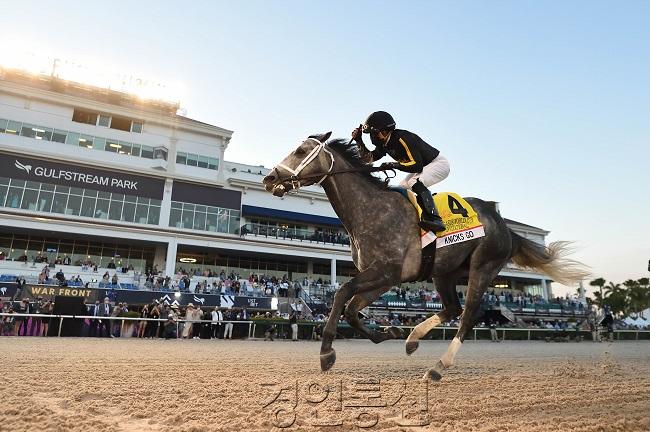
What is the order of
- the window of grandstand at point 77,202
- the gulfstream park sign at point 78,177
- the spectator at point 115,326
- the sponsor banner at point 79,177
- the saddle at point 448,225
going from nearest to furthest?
the saddle at point 448,225 → the spectator at point 115,326 → the window of grandstand at point 77,202 → the sponsor banner at point 79,177 → the gulfstream park sign at point 78,177

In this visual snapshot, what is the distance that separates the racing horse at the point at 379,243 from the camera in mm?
4336

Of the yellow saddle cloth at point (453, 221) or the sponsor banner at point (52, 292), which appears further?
the sponsor banner at point (52, 292)

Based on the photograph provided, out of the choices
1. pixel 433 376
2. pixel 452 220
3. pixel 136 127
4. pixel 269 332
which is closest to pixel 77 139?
pixel 136 127

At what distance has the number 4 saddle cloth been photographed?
191 inches

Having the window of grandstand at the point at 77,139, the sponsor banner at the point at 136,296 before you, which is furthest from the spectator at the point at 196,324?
the window of grandstand at the point at 77,139

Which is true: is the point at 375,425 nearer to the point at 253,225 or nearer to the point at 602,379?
the point at 602,379

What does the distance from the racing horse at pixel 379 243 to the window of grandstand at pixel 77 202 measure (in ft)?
107

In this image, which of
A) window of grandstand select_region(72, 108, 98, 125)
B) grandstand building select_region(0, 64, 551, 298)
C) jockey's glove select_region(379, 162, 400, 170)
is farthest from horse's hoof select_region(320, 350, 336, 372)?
window of grandstand select_region(72, 108, 98, 125)

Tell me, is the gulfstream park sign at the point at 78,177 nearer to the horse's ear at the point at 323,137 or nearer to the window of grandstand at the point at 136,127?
the window of grandstand at the point at 136,127

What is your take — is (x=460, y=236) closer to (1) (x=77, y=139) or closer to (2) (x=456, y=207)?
(2) (x=456, y=207)

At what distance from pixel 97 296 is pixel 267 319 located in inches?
310

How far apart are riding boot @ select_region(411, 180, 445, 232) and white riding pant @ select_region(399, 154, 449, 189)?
0.86 ft

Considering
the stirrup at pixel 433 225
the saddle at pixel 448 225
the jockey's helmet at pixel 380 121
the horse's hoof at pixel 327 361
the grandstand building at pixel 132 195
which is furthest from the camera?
Answer: the grandstand building at pixel 132 195

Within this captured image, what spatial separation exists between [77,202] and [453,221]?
34568mm
